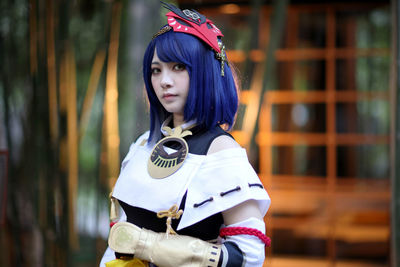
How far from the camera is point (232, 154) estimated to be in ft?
2.85

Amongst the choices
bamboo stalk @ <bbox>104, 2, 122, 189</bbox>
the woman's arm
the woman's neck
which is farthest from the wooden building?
the woman's arm

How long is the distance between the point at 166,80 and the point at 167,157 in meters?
0.15

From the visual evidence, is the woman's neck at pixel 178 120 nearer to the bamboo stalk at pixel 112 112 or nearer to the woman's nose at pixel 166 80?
the woman's nose at pixel 166 80

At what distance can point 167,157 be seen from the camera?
89 cm

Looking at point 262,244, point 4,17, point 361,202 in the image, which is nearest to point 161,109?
point 262,244

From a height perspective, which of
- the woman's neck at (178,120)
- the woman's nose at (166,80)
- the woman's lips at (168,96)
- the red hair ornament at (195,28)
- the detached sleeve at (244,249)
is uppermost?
the red hair ornament at (195,28)

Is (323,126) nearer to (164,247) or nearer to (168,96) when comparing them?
(168,96)

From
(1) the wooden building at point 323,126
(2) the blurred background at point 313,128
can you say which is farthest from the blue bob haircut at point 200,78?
(1) the wooden building at point 323,126

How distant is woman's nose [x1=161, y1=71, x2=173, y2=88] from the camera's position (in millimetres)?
887

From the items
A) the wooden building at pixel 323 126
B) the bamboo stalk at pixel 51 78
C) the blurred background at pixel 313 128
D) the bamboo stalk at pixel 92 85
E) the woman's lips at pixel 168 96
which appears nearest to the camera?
the woman's lips at pixel 168 96

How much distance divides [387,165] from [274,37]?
6.56ft

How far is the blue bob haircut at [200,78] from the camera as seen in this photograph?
872mm

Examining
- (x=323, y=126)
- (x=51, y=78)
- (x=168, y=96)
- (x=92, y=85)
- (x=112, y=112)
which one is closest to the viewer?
(x=168, y=96)

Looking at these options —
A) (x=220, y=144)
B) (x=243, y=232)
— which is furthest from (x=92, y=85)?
(x=243, y=232)
